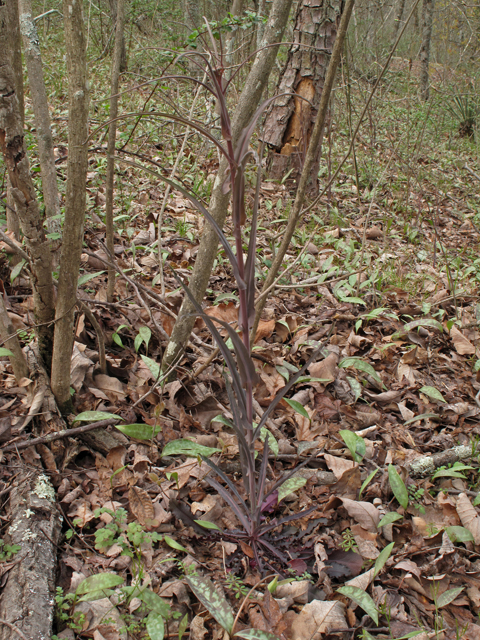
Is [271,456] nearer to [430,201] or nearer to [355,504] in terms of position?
[355,504]

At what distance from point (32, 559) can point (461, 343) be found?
2607 millimetres

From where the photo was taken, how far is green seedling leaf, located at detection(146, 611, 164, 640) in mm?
1205

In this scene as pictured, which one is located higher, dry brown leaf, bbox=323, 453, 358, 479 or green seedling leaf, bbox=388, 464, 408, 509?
green seedling leaf, bbox=388, 464, 408, 509

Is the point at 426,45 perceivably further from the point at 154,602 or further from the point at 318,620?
the point at 154,602

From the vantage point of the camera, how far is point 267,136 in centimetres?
494

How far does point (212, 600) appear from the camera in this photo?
1292 millimetres

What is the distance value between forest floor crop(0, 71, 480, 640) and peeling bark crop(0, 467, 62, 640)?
0.05m

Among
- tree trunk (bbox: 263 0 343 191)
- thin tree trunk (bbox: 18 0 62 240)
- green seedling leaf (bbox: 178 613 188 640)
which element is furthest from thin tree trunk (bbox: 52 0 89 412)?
tree trunk (bbox: 263 0 343 191)

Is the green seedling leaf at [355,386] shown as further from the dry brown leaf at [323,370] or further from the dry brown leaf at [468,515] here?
the dry brown leaf at [468,515]

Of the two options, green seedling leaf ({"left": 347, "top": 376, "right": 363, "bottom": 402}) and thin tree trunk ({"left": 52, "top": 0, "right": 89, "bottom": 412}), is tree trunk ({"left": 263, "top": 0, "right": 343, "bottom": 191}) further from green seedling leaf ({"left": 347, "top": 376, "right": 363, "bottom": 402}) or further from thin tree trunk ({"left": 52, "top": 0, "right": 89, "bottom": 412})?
thin tree trunk ({"left": 52, "top": 0, "right": 89, "bottom": 412})

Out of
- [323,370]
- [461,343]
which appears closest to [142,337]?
[323,370]

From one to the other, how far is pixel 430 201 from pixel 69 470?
5.03 metres

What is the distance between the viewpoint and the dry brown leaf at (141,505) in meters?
1.55

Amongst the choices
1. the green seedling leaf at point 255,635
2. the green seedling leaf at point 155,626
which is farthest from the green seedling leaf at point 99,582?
the green seedling leaf at point 255,635
